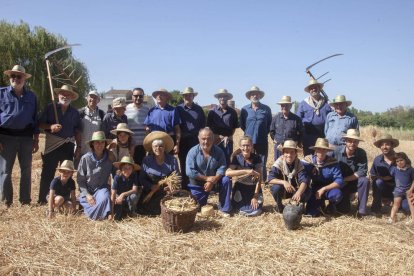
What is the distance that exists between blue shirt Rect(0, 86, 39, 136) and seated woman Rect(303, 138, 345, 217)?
474 centimetres

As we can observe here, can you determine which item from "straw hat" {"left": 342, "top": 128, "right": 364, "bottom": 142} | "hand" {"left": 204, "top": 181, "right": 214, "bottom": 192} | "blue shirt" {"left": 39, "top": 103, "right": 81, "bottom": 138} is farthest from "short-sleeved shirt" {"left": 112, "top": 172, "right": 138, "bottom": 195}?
"straw hat" {"left": 342, "top": 128, "right": 364, "bottom": 142}

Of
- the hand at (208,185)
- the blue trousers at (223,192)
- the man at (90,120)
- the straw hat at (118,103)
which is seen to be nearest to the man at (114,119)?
the straw hat at (118,103)

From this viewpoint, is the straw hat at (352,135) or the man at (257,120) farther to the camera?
the man at (257,120)

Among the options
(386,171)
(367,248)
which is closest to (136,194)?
(367,248)

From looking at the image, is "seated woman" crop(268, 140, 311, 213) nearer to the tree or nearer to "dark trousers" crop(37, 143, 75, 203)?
"dark trousers" crop(37, 143, 75, 203)

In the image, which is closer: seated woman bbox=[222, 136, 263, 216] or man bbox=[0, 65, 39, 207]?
man bbox=[0, 65, 39, 207]

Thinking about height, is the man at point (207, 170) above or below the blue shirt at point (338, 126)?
below

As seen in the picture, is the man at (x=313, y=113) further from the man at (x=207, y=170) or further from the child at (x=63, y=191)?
the child at (x=63, y=191)

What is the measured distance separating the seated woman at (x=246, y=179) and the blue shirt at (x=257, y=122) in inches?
61.0

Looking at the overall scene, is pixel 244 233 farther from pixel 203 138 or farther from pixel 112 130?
pixel 112 130

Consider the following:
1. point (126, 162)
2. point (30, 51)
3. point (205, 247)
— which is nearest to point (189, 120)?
point (126, 162)

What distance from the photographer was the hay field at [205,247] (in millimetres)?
3984

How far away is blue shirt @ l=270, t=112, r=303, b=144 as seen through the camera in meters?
7.25

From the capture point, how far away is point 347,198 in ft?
19.9
